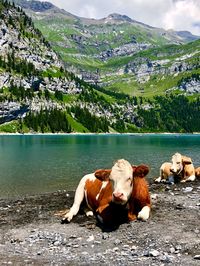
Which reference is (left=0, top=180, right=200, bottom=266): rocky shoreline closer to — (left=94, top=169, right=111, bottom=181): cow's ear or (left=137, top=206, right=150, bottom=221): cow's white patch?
(left=137, top=206, right=150, bottom=221): cow's white patch

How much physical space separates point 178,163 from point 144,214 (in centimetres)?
1509

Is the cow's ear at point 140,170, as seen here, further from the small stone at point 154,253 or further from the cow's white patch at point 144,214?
the small stone at point 154,253

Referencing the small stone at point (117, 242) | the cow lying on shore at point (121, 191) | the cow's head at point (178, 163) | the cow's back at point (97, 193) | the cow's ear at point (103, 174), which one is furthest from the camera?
the cow's head at point (178, 163)

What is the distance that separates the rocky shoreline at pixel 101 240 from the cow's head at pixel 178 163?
9907 mm

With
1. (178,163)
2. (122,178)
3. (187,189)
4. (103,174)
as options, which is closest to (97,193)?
(103,174)

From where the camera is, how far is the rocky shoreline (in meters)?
14.4

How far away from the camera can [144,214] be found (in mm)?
18172

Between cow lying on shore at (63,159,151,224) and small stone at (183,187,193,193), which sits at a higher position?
cow lying on shore at (63,159,151,224)

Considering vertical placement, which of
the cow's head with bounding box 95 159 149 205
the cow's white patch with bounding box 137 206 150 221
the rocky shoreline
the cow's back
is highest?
the cow's head with bounding box 95 159 149 205

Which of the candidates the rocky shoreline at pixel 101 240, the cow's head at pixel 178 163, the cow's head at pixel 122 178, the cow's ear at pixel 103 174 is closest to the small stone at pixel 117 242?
the rocky shoreline at pixel 101 240

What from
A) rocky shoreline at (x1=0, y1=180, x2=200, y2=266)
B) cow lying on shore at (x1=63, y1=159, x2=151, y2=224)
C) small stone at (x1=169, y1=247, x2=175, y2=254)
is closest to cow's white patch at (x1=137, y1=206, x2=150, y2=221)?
cow lying on shore at (x1=63, y1=159, x2=151, y2=224)

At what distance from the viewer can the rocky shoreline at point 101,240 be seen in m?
14.4

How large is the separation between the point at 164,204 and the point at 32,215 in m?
7.50

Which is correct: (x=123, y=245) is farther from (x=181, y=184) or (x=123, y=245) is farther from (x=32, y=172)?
(x=32, y=172)
